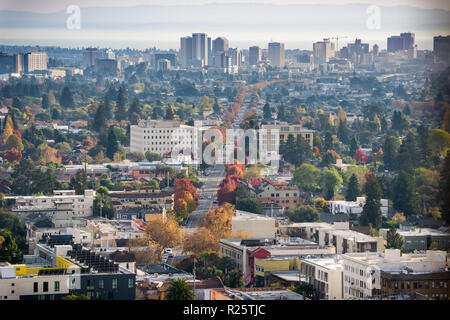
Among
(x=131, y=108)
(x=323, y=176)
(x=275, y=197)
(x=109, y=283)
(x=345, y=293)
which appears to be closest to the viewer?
(x=109, y=283)

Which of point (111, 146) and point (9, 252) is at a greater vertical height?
point (111, 146)

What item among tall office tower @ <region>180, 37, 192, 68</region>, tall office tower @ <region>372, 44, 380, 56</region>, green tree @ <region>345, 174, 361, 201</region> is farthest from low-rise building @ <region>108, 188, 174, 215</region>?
tall office tower @ <region>372, 44, 380, 56</region>

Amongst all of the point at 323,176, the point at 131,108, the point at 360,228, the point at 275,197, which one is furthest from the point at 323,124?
the point at 360,228

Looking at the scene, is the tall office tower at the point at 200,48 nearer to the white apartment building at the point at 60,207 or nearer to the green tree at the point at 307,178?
the green tree at the point at 307,178

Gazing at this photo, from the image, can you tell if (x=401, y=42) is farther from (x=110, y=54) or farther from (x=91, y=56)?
(x=110, y=54)

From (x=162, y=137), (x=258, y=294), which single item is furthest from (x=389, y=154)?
(x=258, y=294)

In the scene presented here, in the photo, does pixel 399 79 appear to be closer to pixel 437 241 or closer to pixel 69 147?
pixel 69 147

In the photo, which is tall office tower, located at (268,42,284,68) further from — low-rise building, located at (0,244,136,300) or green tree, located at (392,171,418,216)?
low-rise building, located at (0,244,136,300)
